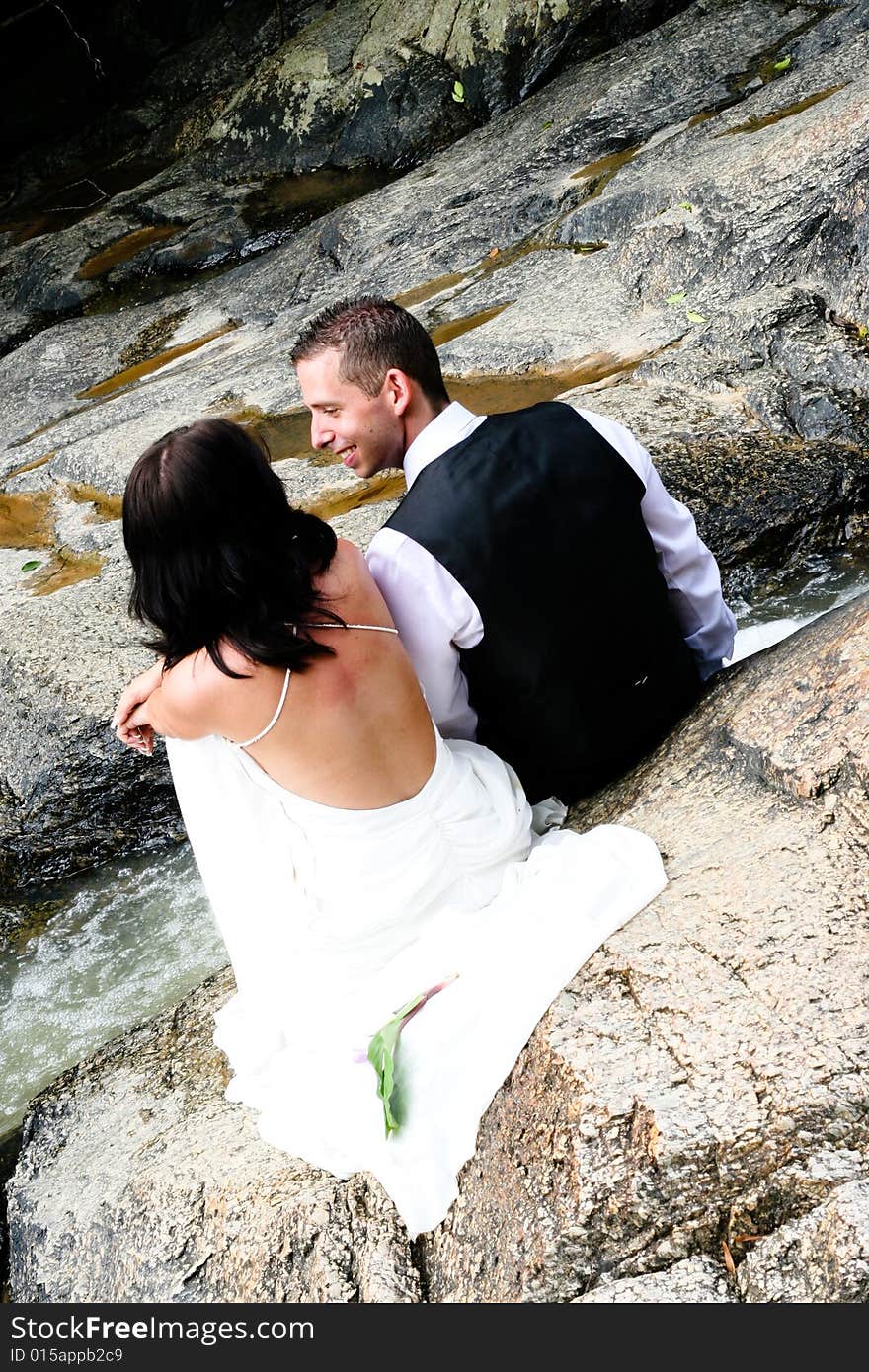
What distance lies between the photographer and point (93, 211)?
1169 cm

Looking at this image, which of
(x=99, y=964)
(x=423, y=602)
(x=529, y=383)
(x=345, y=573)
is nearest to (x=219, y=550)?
(x=345, y=573)

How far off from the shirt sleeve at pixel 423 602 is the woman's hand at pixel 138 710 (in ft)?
1.90

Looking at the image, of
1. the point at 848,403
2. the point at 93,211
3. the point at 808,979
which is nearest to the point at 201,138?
the point at 93,211

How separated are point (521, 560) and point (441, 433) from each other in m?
0.45

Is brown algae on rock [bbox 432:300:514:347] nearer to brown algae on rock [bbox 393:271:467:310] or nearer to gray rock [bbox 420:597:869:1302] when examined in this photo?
brown algae on rock [bbox 393:271:467:310]

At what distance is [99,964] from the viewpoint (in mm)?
4270

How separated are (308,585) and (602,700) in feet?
3.06

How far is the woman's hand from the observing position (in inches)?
115

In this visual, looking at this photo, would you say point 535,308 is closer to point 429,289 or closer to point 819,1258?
point 429,289

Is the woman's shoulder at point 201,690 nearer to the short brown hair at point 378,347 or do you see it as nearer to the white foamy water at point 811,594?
the short brown hair at point 378,347

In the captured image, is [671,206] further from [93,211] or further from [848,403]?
[93,211]

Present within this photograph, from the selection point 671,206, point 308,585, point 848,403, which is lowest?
point 848,403

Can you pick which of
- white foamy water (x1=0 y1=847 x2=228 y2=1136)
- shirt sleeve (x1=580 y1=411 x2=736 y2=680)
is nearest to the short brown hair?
shirt sleeve (x1=580 y1=411 x2=736 y2=680)

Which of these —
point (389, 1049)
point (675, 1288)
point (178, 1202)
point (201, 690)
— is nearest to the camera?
point (675, 1288)
